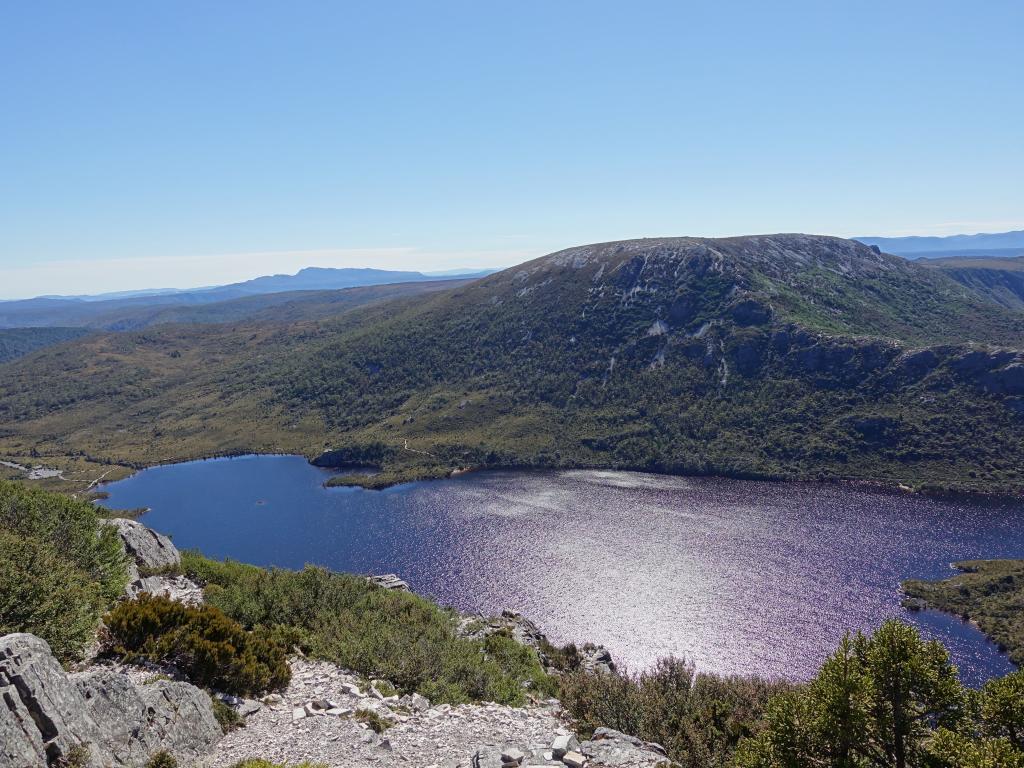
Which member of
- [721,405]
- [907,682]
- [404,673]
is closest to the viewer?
A: [907,682]

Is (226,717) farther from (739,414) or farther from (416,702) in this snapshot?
(739,414)

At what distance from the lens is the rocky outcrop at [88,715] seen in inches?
634

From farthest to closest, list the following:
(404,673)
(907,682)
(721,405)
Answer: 1. (721,405)
2. (404,673)
3. (907,682)

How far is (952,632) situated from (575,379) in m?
131

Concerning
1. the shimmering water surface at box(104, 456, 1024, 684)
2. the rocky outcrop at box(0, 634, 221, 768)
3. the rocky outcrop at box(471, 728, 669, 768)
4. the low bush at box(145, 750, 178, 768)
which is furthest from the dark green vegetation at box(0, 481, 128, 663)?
the shimmering water surface at box(104, 456, 1024, 684)

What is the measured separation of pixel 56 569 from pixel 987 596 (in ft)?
335

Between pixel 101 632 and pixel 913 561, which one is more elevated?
pixel 101 632

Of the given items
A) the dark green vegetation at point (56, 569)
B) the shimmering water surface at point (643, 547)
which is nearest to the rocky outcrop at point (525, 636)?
the shimmering water surface at point (643, 547)

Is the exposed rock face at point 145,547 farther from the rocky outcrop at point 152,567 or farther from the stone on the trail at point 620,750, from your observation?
the stone on the trail at point 620,750

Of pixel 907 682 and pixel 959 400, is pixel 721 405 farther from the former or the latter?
pixel 907 682

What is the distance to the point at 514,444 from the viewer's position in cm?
16538

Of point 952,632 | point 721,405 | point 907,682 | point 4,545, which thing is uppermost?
point 4,545

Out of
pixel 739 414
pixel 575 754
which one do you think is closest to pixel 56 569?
pixel 575 754

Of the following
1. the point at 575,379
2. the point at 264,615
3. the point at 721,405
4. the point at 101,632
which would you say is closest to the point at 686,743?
the point at 264,615
